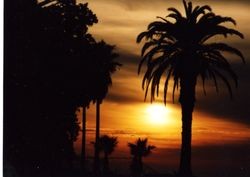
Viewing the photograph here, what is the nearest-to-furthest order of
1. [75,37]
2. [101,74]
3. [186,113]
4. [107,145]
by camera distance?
[75,37]
[186,113]
[101,74]
[107,145]

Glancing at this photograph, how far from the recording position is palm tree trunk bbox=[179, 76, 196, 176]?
1852 inches

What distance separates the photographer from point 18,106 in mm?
33656

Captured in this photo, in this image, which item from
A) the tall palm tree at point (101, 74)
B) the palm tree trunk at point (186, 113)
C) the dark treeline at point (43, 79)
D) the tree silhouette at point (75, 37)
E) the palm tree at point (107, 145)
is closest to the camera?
the dark treeline at point (43, 79)

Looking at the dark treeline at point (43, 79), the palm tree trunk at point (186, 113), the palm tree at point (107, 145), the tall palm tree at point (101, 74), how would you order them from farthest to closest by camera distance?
the palm tree at point (107, 145) → the tall palm tree at point (101, 74) → the palm tree trunk at point (186, 113) → the dark treeline at point (43, 79)

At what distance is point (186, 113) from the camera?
47688 mm

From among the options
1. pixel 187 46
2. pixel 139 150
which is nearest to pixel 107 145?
pixel 139 150

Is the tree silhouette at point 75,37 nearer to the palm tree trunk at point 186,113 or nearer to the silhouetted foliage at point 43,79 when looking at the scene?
the silhouetted foliage at point 43,79

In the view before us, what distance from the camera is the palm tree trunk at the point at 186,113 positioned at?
4703 cm

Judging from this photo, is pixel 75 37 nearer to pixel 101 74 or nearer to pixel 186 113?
pixel 186 113

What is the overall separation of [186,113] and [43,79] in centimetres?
1432

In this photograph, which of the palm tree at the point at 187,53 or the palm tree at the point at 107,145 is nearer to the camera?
the palm tree at the point at 187,53

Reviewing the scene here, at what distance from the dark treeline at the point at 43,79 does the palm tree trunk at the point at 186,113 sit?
23.0 ft

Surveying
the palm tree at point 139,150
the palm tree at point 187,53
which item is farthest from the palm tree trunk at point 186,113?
the palm tree at point 139,150

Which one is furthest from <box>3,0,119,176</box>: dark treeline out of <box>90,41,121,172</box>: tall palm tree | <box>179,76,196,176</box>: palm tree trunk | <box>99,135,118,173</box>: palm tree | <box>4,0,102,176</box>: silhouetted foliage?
<box>99,135,118,173</box>: palm tree
